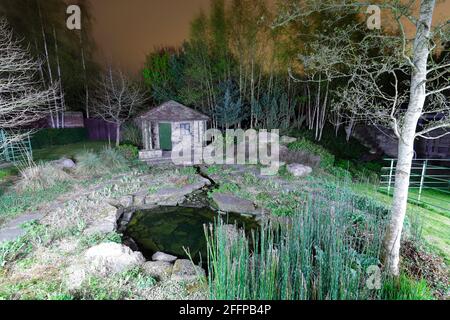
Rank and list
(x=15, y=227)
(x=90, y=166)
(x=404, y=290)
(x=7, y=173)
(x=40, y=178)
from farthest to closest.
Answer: (x=90, y=166) → (x=7, y=173) → (x=40, y=178) → (x=15, y=227) → (x=404, y=290)

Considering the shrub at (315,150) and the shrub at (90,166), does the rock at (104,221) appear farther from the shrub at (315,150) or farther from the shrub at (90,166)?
the shrub at (315,150)

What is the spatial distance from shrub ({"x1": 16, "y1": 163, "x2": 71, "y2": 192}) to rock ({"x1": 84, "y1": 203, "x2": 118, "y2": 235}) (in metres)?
2.29

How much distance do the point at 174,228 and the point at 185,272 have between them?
5.57 feet

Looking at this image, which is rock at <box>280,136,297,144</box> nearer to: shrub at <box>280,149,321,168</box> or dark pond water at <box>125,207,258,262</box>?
shrub at <box>280,149,321,168</box>

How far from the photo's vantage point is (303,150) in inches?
338

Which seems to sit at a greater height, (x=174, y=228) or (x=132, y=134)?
(x=132, y=134)

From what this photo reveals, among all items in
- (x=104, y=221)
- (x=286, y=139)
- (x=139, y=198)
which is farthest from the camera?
(x=286, y=139)

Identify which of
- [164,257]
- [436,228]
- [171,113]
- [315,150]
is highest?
[171,113]

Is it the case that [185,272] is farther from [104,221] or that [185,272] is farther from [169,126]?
[169,126]

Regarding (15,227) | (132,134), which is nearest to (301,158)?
(15,227)

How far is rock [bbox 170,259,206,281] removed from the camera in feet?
8.51

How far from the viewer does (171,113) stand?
420 inches

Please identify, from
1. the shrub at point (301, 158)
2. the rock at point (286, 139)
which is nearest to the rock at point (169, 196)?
the shrub at point (301, 158)
